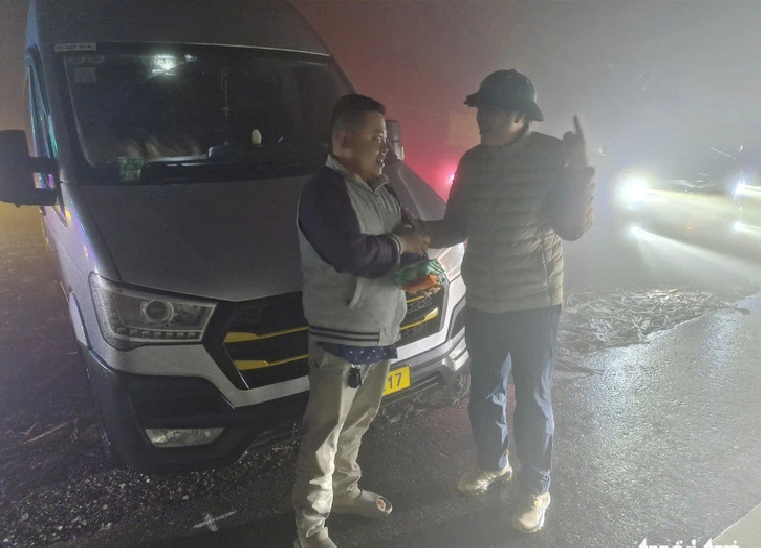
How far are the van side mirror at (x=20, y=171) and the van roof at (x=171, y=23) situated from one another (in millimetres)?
605

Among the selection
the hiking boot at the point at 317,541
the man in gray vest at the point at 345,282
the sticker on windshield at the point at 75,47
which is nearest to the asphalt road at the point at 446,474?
the hiking boot at the point at 317,541

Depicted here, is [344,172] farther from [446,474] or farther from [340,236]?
[446,474]

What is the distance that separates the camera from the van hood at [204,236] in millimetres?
2113

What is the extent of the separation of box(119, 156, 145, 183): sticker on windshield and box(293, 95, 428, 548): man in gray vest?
1.25 m

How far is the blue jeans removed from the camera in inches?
87.5

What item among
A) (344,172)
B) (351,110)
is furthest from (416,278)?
(351,110)

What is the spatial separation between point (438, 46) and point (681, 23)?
21.2ft

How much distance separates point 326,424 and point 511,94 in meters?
1.49

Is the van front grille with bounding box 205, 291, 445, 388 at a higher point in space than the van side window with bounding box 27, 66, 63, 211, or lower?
lower

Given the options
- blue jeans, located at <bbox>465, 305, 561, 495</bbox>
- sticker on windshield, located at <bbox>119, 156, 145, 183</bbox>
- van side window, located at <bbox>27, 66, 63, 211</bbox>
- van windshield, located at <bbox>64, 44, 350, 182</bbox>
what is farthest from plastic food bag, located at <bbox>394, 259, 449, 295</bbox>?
van side window, located at <bbox>27, 66, 63, 211</bbox>

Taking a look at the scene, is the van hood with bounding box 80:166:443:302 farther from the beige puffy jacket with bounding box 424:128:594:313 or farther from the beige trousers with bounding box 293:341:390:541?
the beige puffy jacket with bounding box 424:128:594:313

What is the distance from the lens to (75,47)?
290 cm

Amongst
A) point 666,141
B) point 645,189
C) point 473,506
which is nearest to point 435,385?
point 473,506

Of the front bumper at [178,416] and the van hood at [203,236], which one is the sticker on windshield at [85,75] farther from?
the front bumper at [178,416]
